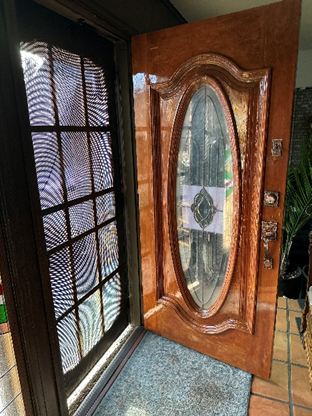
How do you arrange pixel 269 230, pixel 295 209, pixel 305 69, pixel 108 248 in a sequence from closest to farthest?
pixel 269 230
pixel 108 248
pixel 295 209
pixel 305 69

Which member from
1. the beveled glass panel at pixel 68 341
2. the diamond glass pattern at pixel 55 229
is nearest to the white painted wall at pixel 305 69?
the diamond glass pattern at pixel 55 229

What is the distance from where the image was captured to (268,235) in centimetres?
143

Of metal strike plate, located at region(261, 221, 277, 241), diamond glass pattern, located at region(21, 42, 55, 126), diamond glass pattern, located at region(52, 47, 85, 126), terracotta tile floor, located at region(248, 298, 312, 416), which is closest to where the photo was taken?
diamond glass pattern, located at region(21, 42, 55, 126)

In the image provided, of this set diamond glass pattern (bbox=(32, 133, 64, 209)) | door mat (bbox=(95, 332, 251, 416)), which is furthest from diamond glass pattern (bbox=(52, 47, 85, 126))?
door mat (bbox=(95, 332, 251, 416))

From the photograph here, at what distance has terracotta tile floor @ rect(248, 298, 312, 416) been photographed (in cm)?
152

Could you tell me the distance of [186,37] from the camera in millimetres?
1453

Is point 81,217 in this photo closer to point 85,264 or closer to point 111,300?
point 85,264

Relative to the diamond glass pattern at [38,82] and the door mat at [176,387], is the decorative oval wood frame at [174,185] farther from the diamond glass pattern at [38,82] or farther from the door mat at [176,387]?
A: the diamond glass pattern at [38,82]

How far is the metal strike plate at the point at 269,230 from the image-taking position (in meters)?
1.42

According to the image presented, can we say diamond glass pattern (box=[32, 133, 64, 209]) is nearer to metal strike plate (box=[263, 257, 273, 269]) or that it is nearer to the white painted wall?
metal strike plate (box=[263, 257, 273, 269])

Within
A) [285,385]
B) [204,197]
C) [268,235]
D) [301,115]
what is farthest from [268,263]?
[301,115]

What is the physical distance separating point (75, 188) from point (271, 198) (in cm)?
99

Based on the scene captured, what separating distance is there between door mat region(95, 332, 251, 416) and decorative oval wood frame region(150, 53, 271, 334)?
9.5 inches

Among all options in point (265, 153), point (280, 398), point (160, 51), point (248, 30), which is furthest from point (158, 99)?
point (280, 398)
